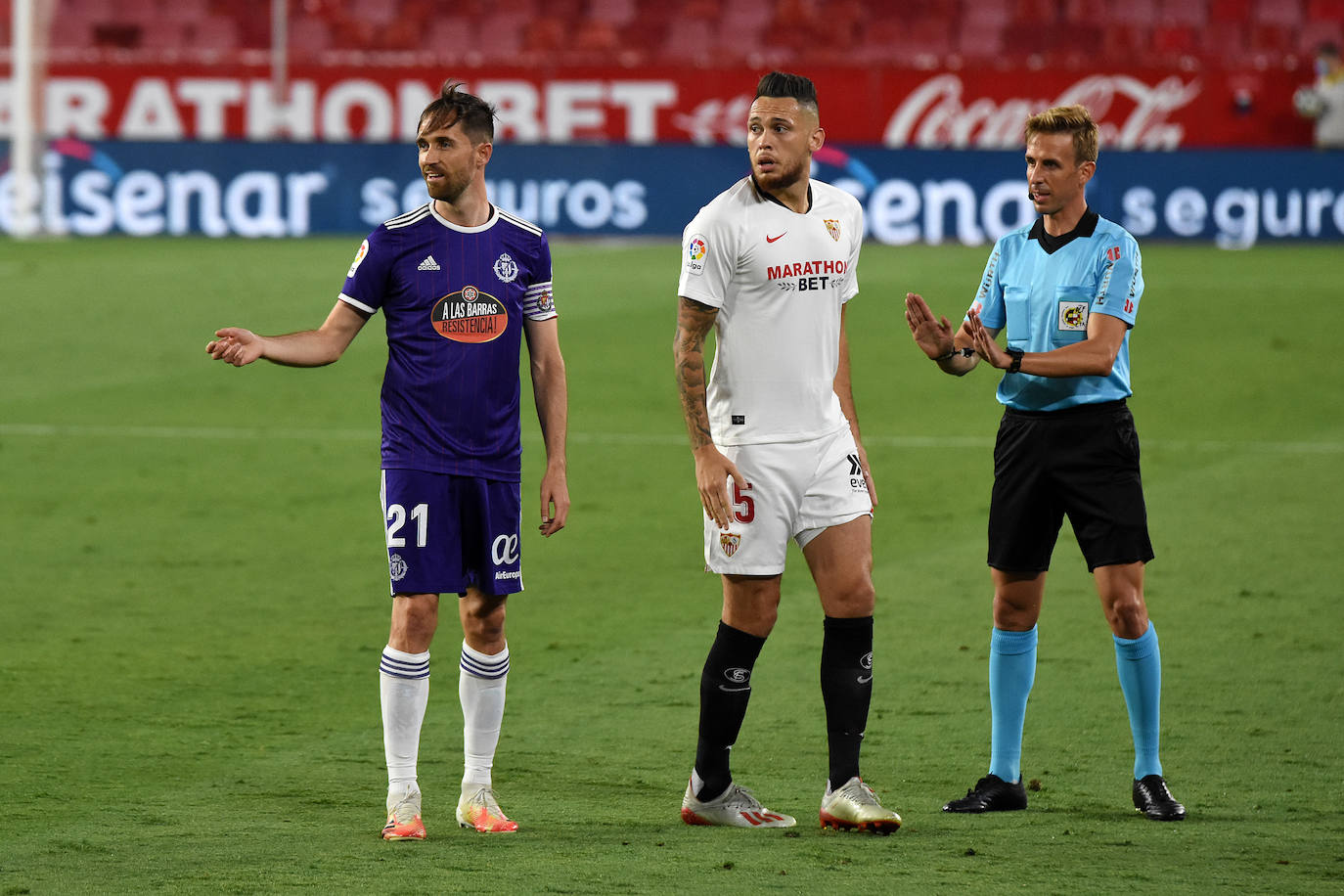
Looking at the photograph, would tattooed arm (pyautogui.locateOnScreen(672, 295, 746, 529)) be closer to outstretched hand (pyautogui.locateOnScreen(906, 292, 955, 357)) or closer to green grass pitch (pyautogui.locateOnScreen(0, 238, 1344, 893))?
outstretched hand (pyautogui.locateOnScreen(906, 292, 955, 357))

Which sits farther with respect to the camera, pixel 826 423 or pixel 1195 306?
pixel 1195 306

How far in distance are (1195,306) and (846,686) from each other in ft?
45.7

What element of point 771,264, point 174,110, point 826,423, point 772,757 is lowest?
point 772,757

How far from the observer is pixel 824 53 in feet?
104

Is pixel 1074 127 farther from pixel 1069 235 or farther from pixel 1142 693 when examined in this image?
pixel 1142 693

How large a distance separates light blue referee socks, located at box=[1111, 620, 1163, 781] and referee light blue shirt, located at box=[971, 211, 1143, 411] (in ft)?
2.36

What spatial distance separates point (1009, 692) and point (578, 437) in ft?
26.2

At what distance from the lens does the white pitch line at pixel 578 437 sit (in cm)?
1325

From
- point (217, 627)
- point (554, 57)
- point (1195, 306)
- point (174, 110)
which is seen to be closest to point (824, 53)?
point (554, 57)

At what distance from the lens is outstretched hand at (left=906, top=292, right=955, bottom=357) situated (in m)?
5.38

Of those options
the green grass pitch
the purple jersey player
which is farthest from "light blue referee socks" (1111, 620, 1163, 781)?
the purple jersey player

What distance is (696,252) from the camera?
5305mm

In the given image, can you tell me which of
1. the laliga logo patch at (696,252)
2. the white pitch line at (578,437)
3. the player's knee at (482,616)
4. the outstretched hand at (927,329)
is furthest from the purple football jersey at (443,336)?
the white pitch line at (578,437)

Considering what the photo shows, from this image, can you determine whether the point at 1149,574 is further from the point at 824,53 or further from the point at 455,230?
the point at 824,53
